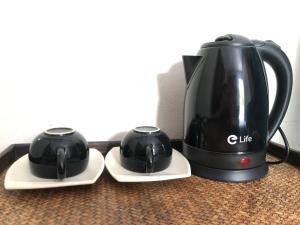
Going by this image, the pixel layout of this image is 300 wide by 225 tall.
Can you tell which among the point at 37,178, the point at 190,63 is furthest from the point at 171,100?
the point at 37,178

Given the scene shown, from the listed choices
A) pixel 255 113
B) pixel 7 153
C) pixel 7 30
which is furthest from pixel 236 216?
pixel 7 30

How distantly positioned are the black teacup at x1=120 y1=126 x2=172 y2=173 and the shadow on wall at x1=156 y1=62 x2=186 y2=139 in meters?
0.16

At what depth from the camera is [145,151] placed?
487mm

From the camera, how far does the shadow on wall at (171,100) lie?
668 mm

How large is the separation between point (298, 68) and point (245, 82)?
0.33m

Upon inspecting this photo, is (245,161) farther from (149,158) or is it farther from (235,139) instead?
(149,158)

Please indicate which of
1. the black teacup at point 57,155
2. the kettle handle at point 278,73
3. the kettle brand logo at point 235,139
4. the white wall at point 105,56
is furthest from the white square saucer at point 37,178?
the kettle handle at point 278,73

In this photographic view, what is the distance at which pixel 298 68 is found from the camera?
0.73 metres

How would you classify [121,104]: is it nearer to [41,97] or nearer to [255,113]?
[41,97]

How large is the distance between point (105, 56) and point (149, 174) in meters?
0.31

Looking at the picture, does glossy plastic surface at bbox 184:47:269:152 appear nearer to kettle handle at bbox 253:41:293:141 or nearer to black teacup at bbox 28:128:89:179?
kettle handle at bbox 253:41:293:141

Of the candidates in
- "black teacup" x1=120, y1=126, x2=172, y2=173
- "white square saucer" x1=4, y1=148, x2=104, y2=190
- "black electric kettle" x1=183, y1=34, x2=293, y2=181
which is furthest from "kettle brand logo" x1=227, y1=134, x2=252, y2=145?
"white square saucer" x1=4, y1=148, x2=104, y2=190

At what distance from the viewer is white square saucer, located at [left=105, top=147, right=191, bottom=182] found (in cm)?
47

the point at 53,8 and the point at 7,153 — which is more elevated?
the point at 53,8
